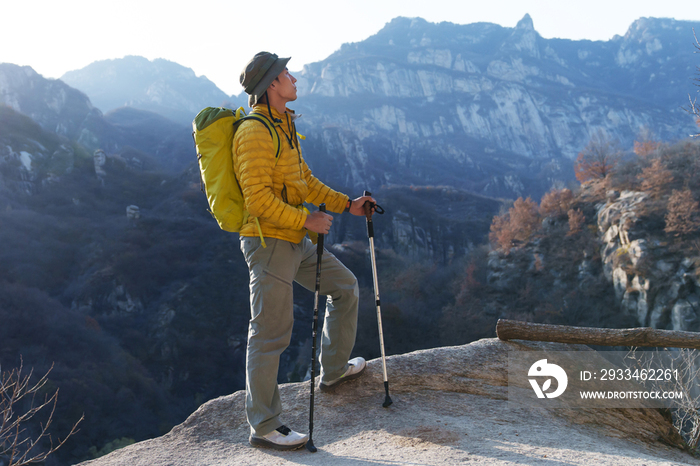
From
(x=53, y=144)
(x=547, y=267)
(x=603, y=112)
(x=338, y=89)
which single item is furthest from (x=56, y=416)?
(x=603, y=112)

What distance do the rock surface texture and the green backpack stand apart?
158 centimetres

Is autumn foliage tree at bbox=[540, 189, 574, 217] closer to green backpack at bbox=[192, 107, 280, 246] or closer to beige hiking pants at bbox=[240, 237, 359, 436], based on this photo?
beige hiking pants at bbox=[240, 237, 359, 436]

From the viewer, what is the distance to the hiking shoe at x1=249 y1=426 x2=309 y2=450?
308cm

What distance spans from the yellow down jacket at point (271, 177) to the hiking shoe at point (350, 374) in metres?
1.37

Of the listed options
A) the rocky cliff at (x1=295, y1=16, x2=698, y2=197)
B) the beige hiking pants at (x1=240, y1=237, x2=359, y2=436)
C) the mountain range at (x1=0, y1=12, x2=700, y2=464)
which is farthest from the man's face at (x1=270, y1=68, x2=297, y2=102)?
the rocky cliff at (x1=295, y1=16, x2=698, y2=197)

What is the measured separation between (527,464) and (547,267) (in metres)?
40.2

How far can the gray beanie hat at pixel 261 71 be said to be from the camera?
3.19m

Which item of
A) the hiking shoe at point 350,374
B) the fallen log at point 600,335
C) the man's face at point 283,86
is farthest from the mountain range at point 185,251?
the man's face at point 283,86

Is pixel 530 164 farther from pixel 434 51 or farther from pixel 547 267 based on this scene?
pixel 547 267

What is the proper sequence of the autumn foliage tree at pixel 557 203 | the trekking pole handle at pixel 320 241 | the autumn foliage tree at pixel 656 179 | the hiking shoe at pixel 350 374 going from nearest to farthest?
the trekking pole handle at pixel 320 241 → the hiking shoe at pixel 350 374 → the autumn foliage tree at pixel 656 179 → the autumn foliage tree at pixel 557 203

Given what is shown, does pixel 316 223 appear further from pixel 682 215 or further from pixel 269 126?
pixel 682 215

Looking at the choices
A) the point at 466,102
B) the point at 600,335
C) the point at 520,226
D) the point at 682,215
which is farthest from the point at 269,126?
the point at 466,102

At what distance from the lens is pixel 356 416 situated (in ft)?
11.7

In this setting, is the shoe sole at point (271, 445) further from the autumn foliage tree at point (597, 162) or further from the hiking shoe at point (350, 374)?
the autumn foliage tree at point (597, 162)
